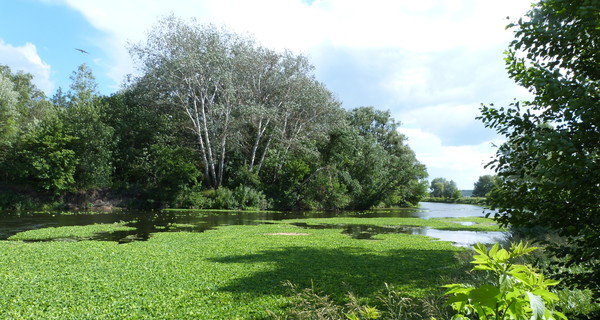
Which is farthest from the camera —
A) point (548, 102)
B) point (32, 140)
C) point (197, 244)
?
point (32, 140)

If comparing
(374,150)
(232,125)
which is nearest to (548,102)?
(232,125)

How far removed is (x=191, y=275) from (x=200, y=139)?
3214 centimetres

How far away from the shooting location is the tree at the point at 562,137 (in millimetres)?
3957

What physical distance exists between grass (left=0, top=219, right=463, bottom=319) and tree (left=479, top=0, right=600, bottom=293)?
10.2ft

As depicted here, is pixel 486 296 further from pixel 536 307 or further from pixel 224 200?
pixel 224 200

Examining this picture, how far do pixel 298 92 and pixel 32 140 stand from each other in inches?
1146

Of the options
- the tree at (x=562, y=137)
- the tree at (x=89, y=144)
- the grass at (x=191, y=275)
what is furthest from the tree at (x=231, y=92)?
the tree at (x=562, y=137)

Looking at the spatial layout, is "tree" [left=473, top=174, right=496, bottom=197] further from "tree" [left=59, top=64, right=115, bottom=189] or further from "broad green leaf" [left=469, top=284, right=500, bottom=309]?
"broad green leaf" [left=469, top=284, right=500, bottom=309]

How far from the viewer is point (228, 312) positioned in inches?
272

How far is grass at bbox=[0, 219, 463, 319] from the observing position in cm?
698

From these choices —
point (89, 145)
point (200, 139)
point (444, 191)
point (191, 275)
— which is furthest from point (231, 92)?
point (444, 191)

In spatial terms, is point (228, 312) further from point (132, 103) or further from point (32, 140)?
point (132, 103)

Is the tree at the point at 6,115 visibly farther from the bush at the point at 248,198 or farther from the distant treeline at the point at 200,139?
the bush at the point at 248,198

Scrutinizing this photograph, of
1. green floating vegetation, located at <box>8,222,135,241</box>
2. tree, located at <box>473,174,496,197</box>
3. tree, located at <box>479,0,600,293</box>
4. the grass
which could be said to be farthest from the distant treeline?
tree, located at <box>473,174,496,197</box>
